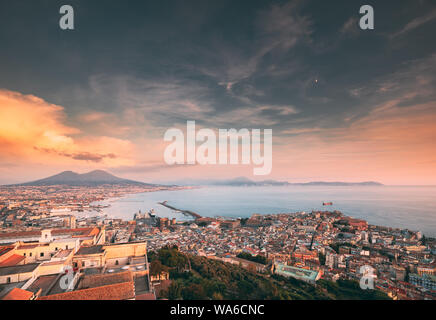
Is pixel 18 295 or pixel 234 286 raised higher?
pixel 18 295

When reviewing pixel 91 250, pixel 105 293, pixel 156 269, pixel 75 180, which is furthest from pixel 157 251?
pixel 75 180

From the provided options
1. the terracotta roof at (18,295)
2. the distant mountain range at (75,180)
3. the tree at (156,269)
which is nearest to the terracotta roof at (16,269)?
the terracotta roof at (18,295)

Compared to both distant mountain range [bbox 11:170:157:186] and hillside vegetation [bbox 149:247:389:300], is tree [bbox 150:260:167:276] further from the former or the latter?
distant mountain range [bbox 11:170:157:186]

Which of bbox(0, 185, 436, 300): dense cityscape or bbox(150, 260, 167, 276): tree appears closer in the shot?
bbox(0, 185, 436, 300): dense cityscape

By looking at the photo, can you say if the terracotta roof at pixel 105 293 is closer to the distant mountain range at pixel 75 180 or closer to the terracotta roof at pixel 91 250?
the terracotta roof at pixel 91 250

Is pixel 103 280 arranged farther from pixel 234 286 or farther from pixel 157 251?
pixel 157 251

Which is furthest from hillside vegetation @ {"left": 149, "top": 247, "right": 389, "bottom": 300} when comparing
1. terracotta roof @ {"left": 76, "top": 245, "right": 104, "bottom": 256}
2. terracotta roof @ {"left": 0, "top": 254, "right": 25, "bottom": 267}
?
terracotta roof @ {"left": 0, "top": 254, "right": 25, "bottom": 267}
